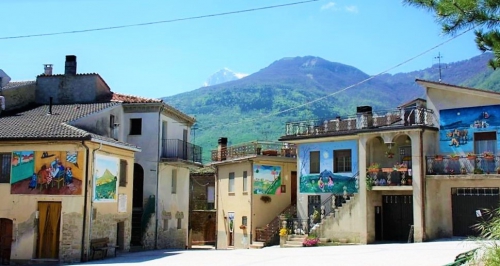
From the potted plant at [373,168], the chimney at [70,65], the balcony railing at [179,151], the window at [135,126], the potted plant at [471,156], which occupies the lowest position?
the potted plant at [373,168]

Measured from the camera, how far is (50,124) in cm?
2553

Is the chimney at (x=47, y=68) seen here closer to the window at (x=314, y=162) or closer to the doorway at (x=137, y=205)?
the doorway at (x=137, y=205)

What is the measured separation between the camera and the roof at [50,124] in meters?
23.7

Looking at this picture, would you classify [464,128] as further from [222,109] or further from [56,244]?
[222,109]

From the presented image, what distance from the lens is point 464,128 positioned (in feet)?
92.7

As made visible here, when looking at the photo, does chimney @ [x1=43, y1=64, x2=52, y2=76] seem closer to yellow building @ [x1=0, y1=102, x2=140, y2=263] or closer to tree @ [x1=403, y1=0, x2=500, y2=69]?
yellow building @ [x1=0, y1=102, x2=140, y2=263]

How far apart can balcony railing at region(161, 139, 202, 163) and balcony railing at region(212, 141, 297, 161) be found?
4737 mm

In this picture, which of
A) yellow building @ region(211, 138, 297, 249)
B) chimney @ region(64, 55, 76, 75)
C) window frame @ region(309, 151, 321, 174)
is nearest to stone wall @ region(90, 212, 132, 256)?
chimney @ region(64, 55, 76, 75)

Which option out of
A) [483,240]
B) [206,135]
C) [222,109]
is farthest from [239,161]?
[222,109]

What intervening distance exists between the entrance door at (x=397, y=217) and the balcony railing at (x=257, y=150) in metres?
10.4

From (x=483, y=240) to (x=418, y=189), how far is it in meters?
16.3

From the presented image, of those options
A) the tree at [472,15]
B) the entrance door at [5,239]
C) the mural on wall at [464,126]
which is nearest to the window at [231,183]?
the mural on wall at [464,126]

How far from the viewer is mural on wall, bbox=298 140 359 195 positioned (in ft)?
102

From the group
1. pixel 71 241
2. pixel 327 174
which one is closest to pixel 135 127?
pixel 71 241
